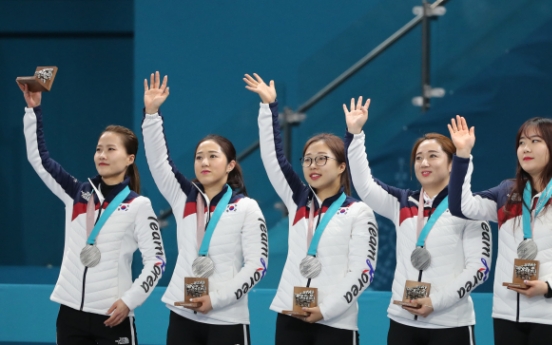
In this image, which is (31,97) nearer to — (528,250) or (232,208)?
(232,208)

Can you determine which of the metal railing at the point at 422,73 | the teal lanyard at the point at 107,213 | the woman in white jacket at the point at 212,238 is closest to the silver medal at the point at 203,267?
the woman in white jacket at the point at 212,238

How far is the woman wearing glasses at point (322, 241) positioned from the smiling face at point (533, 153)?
81 cm

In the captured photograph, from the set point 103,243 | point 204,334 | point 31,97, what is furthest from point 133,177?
point 204,334

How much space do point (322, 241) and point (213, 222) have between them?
58cm

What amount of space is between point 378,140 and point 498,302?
9.26 feet

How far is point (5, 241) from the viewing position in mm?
10055

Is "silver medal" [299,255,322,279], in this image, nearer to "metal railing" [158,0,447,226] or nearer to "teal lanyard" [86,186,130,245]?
"teal lanyard" [86,186,130,245]

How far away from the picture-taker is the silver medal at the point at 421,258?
13.4 feet

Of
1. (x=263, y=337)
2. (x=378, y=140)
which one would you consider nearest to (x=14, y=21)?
(x=378, y=140)

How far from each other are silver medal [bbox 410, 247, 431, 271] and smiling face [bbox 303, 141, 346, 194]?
57 centimetres

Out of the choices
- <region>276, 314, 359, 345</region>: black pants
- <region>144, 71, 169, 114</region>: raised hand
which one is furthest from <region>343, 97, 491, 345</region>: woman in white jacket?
<region>144, 71, 169, 114</region>: raised hand

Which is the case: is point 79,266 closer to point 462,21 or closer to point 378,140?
point 378,140

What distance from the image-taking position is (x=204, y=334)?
4234mm

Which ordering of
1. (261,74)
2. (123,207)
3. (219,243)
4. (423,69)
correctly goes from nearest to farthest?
1. (219,243)
2. (123,207)
3. (423,69)
4. (261,74)
